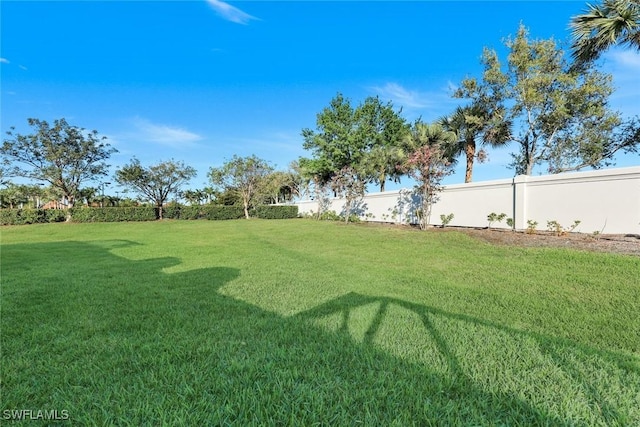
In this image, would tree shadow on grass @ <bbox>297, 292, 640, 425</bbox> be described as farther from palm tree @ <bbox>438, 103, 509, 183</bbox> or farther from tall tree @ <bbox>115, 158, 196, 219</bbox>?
tall tree @ <bbox>115, 158, 196, 219</bbox>

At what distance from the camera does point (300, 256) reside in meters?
6.82

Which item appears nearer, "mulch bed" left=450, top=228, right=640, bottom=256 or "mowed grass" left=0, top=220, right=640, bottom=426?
"mowed grass" left=0, top=220, right=640, bottom=426

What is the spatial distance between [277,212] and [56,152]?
54.2 ft

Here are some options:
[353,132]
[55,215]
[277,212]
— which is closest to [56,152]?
[55,215]

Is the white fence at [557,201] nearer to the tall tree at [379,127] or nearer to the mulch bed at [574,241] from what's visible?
the mulch bed at [574,241]

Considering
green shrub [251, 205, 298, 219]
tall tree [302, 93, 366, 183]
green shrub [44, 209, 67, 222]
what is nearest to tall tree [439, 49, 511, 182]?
tall tree [302, 93, 366, 183]

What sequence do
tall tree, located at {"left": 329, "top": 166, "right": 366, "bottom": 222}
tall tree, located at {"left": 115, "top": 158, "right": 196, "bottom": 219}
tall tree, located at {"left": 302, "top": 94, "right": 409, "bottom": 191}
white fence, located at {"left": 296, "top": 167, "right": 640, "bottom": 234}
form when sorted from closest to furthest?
white fence, located at {"left": 296, "top": 167, "right": 640, "bottom": 234} < tall tree, located at {"left": 329, "top": 166, "right": 366, "bottom": 222} < tall tree, located at {"left": 302, "top": 94, "right": 409, "bottom": 191} < tall tree, located at {"left": 115, "top": 158, "right": 196, "bottom": 219}

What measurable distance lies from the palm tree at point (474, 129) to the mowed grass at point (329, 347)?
1035cm

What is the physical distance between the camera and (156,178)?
2564cm

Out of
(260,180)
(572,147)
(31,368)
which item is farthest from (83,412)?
(260,180)

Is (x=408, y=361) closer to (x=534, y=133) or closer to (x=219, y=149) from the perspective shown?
(x=534, y=133)

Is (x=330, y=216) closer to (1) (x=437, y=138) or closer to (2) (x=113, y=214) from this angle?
(1) (x=437, y=138)

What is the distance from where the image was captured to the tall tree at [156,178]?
2498 centimetres

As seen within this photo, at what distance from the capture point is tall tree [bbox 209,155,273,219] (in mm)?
27016
